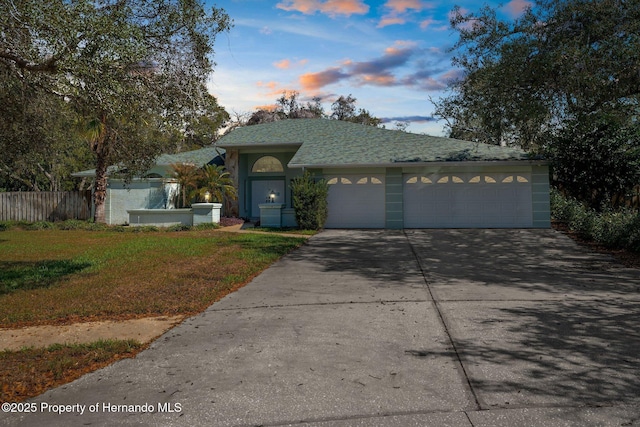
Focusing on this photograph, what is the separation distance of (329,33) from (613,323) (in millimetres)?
10908

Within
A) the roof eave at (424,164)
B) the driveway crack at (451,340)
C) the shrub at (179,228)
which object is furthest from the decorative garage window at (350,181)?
the driveway crack at (451,340)

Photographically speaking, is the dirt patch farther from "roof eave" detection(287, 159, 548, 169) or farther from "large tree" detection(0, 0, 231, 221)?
"roof eave" detection(287, 159, 548, 169)

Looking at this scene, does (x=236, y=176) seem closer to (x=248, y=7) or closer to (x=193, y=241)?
(x=193, y=241)

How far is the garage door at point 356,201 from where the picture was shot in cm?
1838

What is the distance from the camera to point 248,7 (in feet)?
33.2

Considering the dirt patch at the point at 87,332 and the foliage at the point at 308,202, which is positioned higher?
the foliage at the point at 308,202

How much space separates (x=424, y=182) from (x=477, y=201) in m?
2.23

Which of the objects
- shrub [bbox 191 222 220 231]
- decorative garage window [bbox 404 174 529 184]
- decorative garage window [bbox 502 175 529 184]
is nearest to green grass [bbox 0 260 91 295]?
shrub [bbox 191 222 220 231]

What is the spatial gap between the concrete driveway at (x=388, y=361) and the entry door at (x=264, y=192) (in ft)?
44.1

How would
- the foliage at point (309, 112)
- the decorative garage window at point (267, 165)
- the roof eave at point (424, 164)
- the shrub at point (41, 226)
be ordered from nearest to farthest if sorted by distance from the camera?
the roof eave at point (424, 164), the shrub at point (41, 226), the decorative garage window at point (267, 165), the foliage at point (309, 112)

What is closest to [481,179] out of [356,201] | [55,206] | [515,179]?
[515,179]

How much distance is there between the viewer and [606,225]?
12.9 m

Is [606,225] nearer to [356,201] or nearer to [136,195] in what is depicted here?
[356,201]

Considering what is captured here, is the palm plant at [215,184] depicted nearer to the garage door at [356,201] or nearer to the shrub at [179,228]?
the shrub at [179,228]
